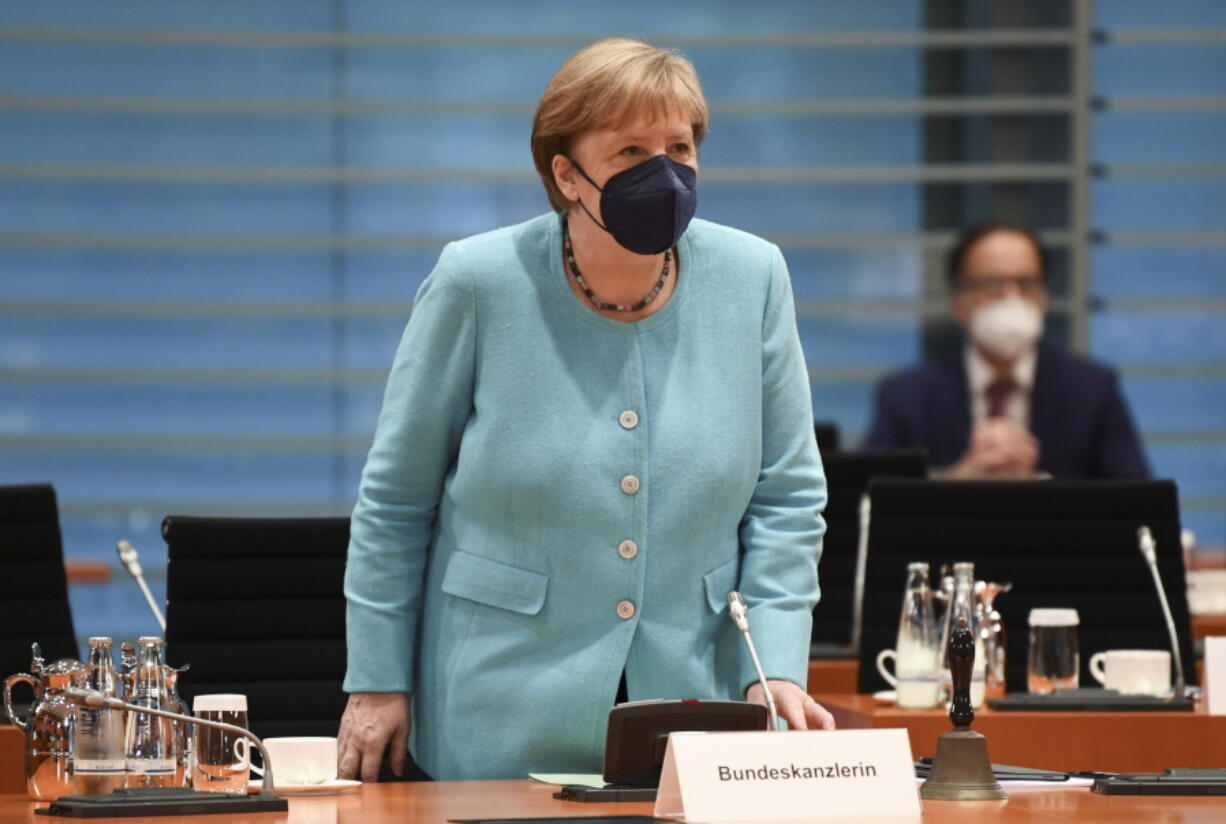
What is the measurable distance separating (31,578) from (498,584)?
1331 millimetres

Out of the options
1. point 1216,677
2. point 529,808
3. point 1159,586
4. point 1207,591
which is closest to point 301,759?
point 529,808

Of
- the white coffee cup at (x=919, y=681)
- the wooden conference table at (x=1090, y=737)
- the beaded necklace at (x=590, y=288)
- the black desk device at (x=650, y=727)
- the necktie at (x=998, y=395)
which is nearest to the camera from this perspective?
the black desk device at (x=650, y=727)

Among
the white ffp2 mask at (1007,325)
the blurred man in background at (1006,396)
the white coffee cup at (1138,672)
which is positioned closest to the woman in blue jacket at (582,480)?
the white coffee cup at (1138,672)

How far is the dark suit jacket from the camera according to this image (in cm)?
580

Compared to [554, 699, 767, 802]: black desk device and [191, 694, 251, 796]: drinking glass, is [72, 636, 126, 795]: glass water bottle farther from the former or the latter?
[554, 699, 767, 802]: black desk device

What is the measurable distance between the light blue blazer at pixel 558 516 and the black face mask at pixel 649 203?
0.14m

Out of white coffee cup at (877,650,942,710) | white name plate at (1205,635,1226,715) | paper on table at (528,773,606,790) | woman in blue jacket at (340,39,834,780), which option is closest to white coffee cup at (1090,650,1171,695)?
white name plate at (1205,635,1226,715)

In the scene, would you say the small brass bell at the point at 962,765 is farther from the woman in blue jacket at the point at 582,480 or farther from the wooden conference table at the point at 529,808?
the woman in blue jacket at the point at 582,480

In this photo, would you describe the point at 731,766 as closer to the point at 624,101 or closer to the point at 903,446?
the point at 624,101

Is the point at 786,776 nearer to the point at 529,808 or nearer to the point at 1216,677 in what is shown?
the point at 529,808

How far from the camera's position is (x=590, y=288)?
9.55 ft

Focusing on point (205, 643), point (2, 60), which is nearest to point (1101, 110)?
point (2, 60)

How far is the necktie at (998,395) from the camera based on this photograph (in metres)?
6.02

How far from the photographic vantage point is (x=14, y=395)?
8.19 metres
